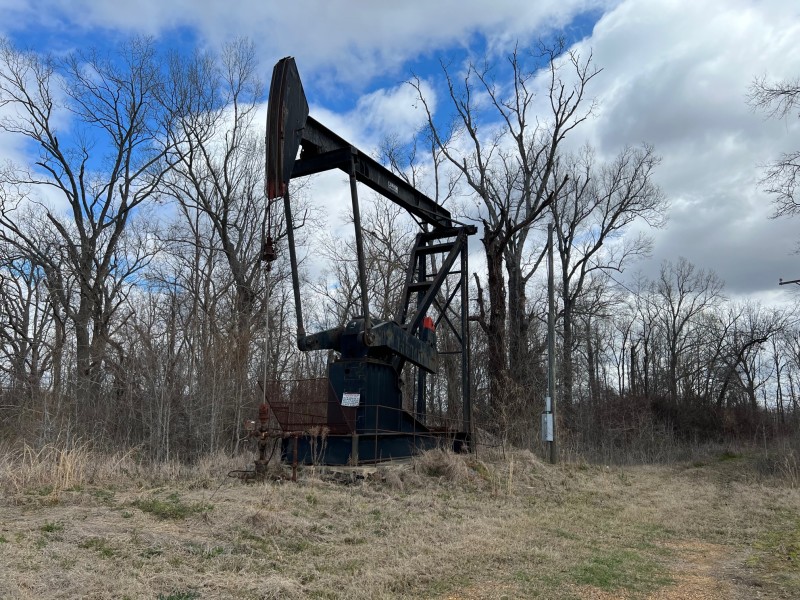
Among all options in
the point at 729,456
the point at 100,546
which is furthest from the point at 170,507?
the point at 729,456

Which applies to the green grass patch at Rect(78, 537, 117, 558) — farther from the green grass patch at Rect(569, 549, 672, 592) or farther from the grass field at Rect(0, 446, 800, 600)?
the green grass patch at Rect(569, 549, 672, 592)

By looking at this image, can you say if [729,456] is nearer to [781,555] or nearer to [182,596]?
[781,555]

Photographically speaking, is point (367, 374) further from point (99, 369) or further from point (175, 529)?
point (99, 369)

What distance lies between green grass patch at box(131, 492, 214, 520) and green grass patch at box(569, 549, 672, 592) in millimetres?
3876

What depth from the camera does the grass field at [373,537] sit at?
4844 mm

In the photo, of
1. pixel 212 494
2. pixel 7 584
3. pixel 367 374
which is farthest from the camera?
pixel 367 374

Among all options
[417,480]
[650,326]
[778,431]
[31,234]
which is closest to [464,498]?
[417,480]

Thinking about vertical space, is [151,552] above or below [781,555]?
above

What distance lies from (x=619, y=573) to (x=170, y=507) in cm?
462

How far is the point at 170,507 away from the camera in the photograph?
23.1 feet

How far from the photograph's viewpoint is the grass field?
4.84m

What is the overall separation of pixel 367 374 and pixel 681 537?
551cm

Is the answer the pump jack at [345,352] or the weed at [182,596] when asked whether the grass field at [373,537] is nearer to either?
the weed at [182,596]

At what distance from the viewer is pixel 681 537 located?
323 inches
